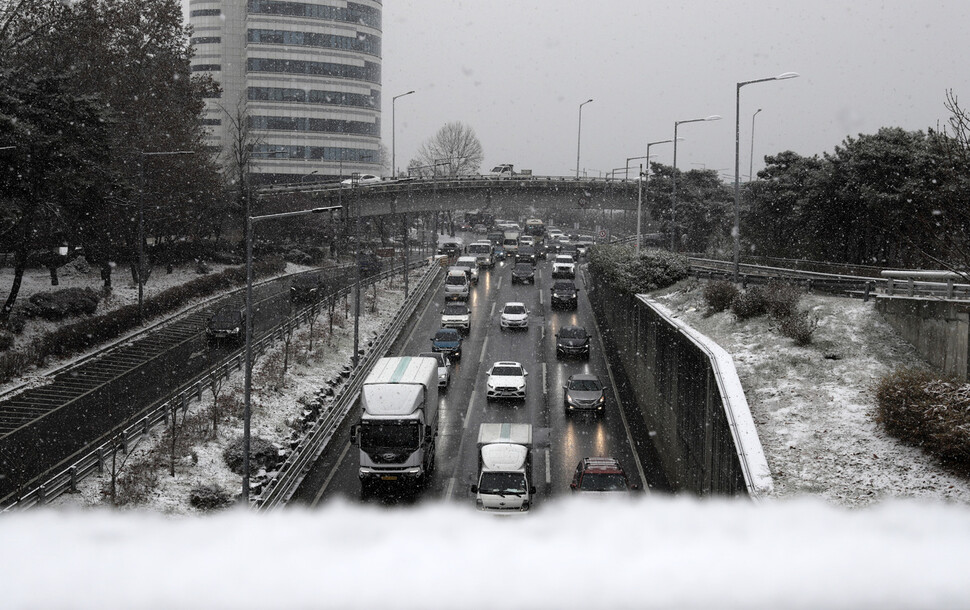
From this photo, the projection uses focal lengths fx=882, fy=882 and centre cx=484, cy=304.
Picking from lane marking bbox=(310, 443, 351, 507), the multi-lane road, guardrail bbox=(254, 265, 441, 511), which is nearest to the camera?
guardrail bbox=(254, 265, 441, 511)

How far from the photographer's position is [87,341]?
37.8m

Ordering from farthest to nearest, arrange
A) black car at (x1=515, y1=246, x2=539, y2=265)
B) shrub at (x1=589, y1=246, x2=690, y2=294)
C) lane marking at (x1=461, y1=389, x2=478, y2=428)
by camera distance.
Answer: black car at (x1=515, y1=246, x2=539, y2=265) → shrub at (x1=589, y1=246, x2=690, y2=294) → lane marking at (x1=461, y1=389, x2=478, y2=428)

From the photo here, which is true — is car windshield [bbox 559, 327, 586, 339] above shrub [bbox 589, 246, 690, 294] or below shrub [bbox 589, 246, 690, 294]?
below

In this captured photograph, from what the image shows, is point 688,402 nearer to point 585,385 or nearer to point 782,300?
point 782,300

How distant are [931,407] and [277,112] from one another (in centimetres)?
10631

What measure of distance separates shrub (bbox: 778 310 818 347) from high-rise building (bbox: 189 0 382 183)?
91.6 m

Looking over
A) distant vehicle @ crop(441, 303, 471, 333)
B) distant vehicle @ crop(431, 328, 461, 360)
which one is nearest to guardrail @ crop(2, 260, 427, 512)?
distant vehicle @ crop(431, 328, 461, 360)

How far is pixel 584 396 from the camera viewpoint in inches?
1312

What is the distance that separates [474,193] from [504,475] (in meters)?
62.1

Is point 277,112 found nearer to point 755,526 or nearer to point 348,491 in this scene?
point 348,491

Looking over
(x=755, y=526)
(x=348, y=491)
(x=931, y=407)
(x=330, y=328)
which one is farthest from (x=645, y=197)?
(x=755, y=526)

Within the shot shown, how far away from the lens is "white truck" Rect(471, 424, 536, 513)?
22531 mm

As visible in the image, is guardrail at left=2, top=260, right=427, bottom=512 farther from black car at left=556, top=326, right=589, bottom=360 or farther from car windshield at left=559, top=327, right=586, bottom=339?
car windshield at left=559, top=327, right=586, bottom=339

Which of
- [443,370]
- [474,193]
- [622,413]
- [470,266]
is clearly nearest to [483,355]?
[443,370]
